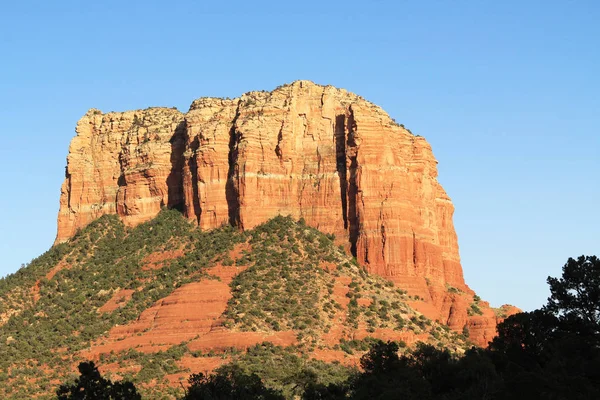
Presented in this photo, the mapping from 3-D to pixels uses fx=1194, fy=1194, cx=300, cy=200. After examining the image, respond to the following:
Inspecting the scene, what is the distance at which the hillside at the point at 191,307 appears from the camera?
104 m

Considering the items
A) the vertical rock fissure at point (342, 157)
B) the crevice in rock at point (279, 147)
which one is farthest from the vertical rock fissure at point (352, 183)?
the crevice in rock at point (279, 147)

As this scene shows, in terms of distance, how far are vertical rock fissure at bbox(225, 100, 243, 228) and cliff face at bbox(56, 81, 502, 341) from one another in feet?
0.34

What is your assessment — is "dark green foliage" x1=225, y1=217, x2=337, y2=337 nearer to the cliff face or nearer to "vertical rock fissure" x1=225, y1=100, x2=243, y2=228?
the cliff face

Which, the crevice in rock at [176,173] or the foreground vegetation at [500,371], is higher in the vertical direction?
the crevice in rock at [176,173]

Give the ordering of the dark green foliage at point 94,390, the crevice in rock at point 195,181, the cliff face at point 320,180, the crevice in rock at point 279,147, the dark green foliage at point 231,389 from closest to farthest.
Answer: the dark green foliage at point 94,390 < the dark green foliage at point 231,389 < the cliff face at point 320,180 < the crevice in rock at point 279,147 < the crevice in rock at point 195,181

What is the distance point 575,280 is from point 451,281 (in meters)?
45.0

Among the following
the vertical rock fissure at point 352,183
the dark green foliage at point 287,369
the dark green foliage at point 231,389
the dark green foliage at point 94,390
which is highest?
the vertical rock fissure at point 352,183

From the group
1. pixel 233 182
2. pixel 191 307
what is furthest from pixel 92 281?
pixel 191 307

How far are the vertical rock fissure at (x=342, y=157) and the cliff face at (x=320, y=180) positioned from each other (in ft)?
0.39

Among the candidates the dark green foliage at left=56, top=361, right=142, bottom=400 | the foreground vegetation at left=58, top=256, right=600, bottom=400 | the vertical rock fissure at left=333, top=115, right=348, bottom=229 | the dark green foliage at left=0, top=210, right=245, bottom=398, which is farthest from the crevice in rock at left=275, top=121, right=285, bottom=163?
the dark green foliage at left=56, top=361, right=142, bottom=400

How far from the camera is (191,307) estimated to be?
357ft

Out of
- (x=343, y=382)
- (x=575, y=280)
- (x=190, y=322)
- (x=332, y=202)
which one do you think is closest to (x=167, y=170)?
(x=332, y=202)

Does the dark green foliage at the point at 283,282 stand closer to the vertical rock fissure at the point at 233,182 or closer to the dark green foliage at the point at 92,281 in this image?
the vertical rock fissure at the point at 233,182

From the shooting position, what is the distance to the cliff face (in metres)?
120
